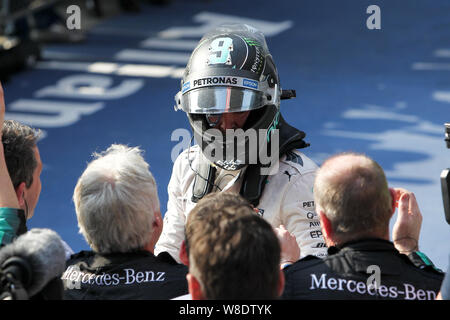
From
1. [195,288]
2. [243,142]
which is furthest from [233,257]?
[243,142]

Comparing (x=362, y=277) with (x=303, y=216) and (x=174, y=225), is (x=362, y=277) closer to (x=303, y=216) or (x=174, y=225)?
(x=303, y=216)

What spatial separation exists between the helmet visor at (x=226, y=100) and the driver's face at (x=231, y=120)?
4.2 inches

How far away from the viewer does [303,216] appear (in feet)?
11.8

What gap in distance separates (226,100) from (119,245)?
0.99 m

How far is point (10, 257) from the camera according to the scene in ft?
8.18

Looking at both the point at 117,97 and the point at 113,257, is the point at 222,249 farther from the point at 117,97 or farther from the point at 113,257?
the point at 117,97

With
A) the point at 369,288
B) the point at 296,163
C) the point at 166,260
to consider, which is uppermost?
the point at 296,163

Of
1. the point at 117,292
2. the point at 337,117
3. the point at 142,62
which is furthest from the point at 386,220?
the point at 142,62

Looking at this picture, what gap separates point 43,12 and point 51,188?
4.85m

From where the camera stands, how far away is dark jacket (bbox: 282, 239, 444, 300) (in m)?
2.79

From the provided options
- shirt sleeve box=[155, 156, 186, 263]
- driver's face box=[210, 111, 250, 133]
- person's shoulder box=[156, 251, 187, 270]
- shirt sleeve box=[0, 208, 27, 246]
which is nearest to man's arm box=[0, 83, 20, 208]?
shirt sleeve box=[0, 208, 27, 246]

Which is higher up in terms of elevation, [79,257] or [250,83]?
[250,83]

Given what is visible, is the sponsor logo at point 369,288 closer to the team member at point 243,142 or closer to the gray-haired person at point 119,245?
the gray-haired person at point 119,245

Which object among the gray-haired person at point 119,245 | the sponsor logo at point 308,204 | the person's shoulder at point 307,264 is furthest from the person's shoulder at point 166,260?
the sponsor logo at point 308,204
